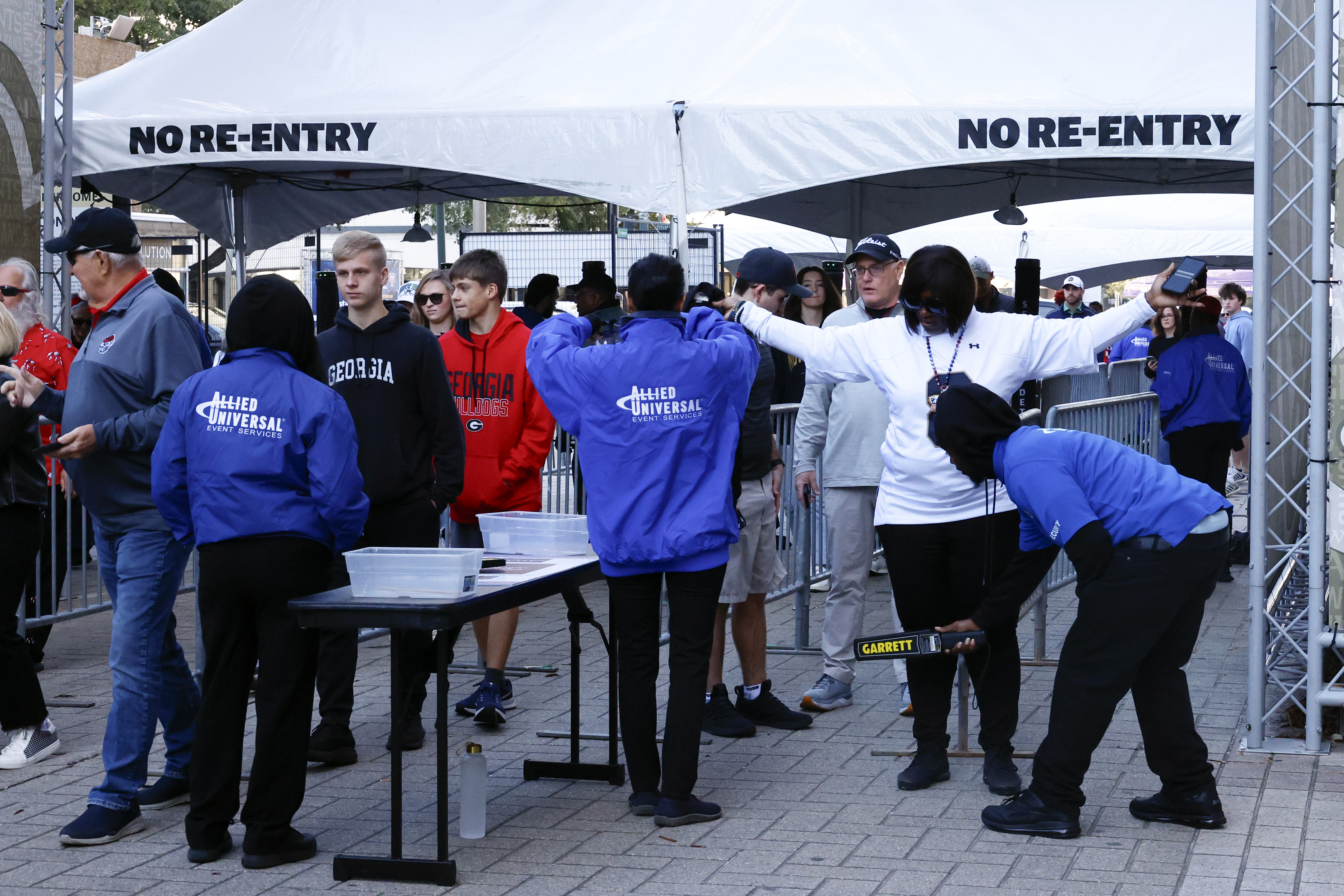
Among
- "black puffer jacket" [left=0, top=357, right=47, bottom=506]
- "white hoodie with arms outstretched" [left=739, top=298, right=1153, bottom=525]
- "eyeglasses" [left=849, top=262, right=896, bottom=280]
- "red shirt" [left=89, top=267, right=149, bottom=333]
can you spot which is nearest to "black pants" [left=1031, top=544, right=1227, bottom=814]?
"white hoodie with arms outstretched" [left=739, top=298, right=1153, bottom=525]

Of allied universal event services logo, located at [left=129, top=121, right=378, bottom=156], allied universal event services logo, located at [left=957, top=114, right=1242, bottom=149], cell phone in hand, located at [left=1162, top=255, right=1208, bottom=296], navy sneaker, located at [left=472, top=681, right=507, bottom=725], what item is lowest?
navy sneaker, located at [left=472, top=681, right=507, bottom=725]

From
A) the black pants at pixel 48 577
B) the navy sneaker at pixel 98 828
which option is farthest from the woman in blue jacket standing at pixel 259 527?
the black pants at pixel 48 577

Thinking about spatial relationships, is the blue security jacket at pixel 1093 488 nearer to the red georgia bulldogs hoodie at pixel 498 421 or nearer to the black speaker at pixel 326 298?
the red georgia bulldogs hoodie at pixel 498 421

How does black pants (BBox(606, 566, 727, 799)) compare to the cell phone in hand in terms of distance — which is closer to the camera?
the cell phone in hand

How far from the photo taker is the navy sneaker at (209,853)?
4543mm

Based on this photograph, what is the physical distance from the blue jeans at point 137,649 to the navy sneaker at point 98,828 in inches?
0.8

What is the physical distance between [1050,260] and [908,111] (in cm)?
1447

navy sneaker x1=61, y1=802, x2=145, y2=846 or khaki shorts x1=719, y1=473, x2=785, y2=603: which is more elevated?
khaki shorts x1=719, y1=473, x2=785, y2=603

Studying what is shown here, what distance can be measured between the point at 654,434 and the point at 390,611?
3.67 ft

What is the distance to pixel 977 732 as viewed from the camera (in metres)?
6.25

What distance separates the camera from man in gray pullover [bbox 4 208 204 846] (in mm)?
4824

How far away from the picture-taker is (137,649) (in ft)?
15.9

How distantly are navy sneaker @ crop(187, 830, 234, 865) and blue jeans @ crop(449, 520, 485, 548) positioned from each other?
2160 millimetres

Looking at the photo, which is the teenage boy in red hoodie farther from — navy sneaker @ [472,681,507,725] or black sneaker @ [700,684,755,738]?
black sneaker @ [700,684,755,738]
